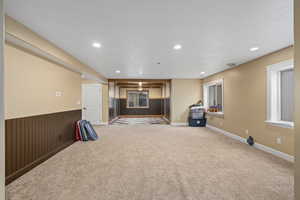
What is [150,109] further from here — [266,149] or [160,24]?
[160,24]

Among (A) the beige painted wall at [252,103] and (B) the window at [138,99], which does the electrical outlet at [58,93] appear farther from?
(B) the window at [138,99]

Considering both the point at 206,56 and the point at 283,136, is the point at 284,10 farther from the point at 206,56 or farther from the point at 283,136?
the point at 283,136

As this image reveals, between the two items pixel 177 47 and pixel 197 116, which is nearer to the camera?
pixel 177 47

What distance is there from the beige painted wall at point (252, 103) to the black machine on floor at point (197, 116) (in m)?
1.47

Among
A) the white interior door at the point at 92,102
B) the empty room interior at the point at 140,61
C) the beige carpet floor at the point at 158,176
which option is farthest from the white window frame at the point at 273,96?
the white interior door at the point at 92,102

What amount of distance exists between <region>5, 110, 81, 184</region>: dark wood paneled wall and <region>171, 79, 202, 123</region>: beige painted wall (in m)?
4.78

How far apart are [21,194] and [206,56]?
13.9 ft

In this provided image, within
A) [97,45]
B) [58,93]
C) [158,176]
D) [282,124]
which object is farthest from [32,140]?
[282,124]

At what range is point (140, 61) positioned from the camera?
13.1 feet

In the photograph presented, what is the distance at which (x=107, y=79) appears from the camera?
277 inches

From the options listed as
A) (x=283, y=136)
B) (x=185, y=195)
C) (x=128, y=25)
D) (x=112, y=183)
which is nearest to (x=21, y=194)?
(x=112, y=183)

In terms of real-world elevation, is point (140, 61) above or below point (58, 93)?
above

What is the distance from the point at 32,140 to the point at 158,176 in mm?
2312

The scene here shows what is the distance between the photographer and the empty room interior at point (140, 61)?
175 cm
